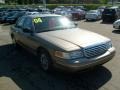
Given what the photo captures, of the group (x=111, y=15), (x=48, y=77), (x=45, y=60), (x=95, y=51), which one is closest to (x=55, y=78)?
(x=48, y=77)

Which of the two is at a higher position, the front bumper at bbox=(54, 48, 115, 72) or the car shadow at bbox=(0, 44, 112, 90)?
the front bumper at bbox=(54, 48, 115, 72)

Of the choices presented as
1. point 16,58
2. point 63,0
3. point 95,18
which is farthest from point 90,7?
point 16,58

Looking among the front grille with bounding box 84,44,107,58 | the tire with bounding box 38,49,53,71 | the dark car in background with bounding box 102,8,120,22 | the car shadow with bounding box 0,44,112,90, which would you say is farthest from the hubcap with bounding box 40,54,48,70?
the dark car in background with bounding box 102,8,120,22

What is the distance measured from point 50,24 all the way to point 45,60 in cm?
136

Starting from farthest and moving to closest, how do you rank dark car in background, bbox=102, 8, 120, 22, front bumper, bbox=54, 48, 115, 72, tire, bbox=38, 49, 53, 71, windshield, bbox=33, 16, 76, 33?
dark car in background, bbox=102, 8, 120, 22
windshield, bbox=33, 16, 76, 33
tire, bbox=38, 49, 53, 71
front bumper, bbox=54, 48, 115, 72

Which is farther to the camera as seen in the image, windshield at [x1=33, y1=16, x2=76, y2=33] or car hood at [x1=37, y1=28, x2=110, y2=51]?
windshield at [x1=33, y1=16, x2=76, y2=33]

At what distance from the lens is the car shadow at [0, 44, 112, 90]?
197 inches

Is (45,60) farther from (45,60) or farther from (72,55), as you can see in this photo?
(72,55)

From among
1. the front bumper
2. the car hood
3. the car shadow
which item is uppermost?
the car hood

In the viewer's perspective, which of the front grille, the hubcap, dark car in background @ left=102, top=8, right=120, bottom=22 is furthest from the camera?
dark car in background @ left=102, top=8, right=120, bottom=22

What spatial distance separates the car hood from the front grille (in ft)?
0.36

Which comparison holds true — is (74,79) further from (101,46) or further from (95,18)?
(95,18)

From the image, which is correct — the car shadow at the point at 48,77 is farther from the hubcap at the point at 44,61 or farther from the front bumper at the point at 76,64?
the front bumper at the point at 76,64

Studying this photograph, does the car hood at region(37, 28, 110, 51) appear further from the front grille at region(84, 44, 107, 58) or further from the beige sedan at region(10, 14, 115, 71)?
the front grille at region(84, 44, 107, 58)
